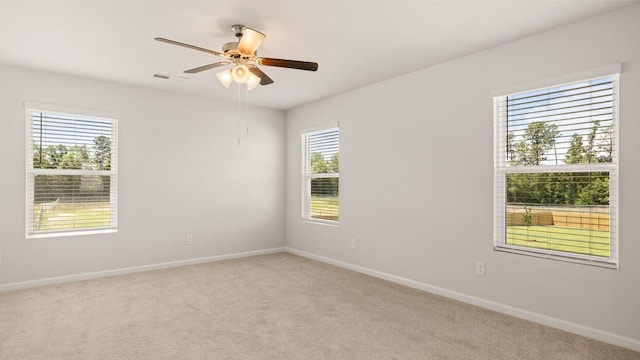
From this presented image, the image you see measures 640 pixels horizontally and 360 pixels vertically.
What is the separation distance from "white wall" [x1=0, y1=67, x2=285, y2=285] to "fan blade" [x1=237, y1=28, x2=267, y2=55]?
9.06 ft

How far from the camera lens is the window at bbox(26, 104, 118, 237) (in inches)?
163

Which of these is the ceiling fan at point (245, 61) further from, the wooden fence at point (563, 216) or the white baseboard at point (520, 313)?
the white baseboard at point (520, 313)

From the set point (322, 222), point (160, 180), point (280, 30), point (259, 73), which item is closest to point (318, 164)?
point (322, 222)

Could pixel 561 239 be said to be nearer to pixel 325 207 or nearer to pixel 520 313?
pixel 520 313

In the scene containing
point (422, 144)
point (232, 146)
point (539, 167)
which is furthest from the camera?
point (232, 146)

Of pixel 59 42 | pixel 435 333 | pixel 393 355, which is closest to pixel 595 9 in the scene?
pixel 435 333

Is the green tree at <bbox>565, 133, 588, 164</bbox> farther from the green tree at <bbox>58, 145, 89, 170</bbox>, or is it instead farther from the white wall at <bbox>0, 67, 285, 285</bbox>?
the green tree at <bbox>58, 145, 89, 170</bbox>

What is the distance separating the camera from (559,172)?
3.02 metres

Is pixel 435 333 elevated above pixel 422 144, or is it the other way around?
pixel 422 144

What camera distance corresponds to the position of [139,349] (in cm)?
256

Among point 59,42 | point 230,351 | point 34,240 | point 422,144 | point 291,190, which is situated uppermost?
point 59,42

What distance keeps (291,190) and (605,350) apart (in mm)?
4426

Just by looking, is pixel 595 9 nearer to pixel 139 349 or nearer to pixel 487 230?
pixel 487 230

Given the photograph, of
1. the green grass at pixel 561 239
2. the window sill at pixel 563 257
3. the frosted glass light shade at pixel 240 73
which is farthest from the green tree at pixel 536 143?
the frosted glass light shade at pixel 240 73
